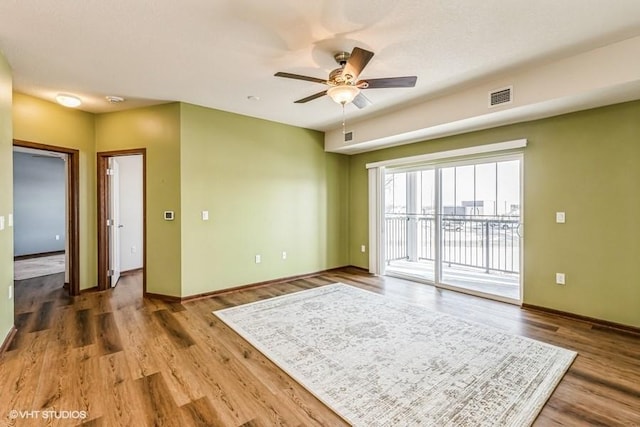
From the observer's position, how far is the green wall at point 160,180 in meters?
4.09

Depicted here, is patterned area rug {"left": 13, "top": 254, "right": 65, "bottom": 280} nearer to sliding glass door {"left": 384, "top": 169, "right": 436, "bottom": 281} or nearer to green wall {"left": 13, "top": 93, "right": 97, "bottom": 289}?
green wall {"left": 13, "top": 93, "right": 97, "bottom": 289}

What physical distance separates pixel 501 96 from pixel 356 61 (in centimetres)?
193

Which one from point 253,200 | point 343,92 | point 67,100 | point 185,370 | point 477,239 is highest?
point 67,100

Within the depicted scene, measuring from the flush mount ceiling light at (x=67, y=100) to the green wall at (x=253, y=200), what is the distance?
1281mm

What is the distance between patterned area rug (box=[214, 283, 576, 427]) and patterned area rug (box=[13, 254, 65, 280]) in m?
4.39

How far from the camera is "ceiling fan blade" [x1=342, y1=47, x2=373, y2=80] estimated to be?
85.9 inches

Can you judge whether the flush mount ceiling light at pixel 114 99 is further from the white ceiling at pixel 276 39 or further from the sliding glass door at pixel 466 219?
the sliding glass door at pixel 466 219

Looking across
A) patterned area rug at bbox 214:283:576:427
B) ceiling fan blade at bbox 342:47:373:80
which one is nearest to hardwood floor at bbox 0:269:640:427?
patterned area rug at bbox 214:283:576:427

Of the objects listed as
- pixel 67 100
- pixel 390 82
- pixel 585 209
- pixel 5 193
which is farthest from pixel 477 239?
pixel 67 100

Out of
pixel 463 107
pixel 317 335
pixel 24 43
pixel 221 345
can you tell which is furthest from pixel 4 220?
pixel 463 107

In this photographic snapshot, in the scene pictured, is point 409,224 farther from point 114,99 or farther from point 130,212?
point 130,212

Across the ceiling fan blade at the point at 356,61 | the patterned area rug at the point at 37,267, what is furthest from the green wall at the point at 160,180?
the patterned area rug at the point at 37,267

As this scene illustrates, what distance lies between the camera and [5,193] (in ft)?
9.05

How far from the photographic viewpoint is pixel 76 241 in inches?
170
